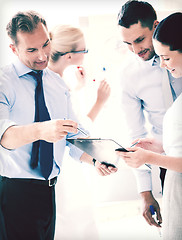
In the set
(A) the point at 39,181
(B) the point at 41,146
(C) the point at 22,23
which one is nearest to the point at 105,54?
(C) the point at 22,23

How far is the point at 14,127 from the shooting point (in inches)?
39.4

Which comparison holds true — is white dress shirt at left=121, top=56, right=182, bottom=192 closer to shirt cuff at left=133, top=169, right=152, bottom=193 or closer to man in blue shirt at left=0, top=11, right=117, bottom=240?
shirt cuff at left=133, top=169, right=152, bottom=193

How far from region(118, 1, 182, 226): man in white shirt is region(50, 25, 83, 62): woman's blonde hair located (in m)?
0.20

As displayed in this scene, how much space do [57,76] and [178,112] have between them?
0.49 m

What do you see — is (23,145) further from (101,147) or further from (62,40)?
(62,40)

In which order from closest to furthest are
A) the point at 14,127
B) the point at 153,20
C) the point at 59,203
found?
the point at 14,127 → the point at 153,20 → the point at 59,203

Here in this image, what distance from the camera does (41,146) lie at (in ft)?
3.67

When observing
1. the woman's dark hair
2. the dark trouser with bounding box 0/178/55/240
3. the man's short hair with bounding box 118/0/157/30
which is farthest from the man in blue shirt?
the woman's dark hair

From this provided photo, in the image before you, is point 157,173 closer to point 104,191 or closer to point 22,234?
point 104,191

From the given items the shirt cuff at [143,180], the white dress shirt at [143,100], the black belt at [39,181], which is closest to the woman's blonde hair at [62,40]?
the white dress shirt at [143,100]

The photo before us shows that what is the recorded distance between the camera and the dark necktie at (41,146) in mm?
1108

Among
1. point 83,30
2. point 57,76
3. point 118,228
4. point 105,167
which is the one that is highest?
point 83,30

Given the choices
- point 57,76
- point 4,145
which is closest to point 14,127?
point 4,145

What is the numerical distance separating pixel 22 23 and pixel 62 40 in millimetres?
166
